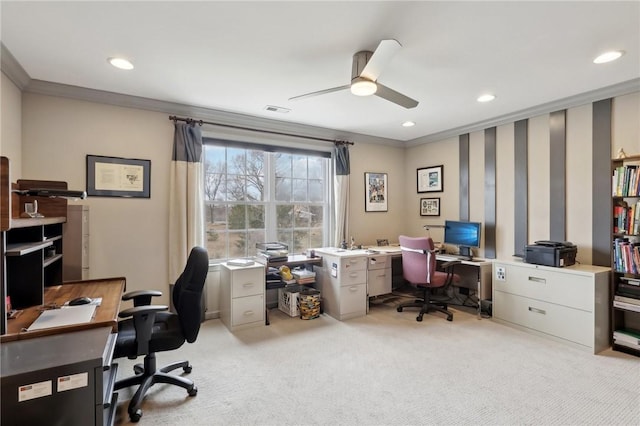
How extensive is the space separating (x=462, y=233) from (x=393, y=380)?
2481 mm

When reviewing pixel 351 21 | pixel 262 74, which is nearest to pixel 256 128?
pixel 262 74

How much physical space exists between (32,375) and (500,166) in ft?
14.7

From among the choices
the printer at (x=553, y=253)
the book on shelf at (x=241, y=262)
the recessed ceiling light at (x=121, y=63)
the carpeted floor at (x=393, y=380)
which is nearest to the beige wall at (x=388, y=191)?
the book on shelf at (x=241, y=262)

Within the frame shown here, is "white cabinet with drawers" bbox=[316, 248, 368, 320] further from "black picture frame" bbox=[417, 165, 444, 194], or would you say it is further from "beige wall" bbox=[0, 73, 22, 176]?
"beige wall" bbox=[0, 73, 22, 176]

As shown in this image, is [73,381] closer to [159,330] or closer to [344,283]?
[159,330]

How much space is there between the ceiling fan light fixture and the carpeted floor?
2.13 metres

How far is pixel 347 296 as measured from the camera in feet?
11.9

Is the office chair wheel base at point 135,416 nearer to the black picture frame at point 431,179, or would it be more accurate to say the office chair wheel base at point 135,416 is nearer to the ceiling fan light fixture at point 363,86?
the ceiling fan light fixture at point 363,86

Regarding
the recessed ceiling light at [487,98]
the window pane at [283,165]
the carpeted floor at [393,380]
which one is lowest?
the carpeted floor at [393,380]

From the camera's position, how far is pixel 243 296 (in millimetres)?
3287

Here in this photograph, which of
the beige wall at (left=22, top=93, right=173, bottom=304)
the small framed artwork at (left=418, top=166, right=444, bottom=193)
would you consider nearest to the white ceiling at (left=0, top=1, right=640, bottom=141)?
the beige wall at (left=22, top=93, right=173, bottom=304)

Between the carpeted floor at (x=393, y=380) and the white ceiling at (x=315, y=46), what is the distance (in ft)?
7.84

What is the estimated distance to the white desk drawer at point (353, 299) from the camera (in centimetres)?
359

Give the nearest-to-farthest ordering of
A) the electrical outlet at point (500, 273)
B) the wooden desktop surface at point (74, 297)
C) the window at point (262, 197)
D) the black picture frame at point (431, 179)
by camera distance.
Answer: the wooden desktop surface at point (74, 297), the electrical outlet at point (500, 273), the window at point (262, 197), the black picture frame at point (431, 179)
